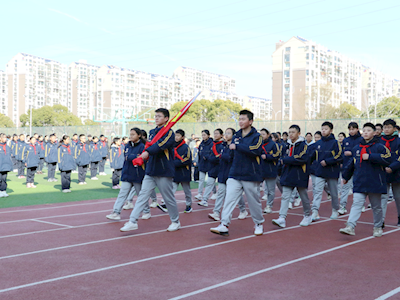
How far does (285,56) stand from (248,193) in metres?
102

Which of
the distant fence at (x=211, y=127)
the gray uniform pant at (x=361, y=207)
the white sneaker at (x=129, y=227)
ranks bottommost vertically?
the white sneaker at (x=129, y=227)

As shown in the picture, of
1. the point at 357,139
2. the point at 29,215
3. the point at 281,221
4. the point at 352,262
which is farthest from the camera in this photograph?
Answer: the point at 357,139

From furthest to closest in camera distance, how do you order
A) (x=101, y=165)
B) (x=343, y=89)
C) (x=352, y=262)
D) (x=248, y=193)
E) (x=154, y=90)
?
1. (x=154, y=90)
2. (x=343, y=89)
3. (x=101, y=165)
4. (x=248, y=193)
5. (x=352, y=262)

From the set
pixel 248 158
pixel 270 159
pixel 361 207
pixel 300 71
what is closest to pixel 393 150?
pixel 361 207

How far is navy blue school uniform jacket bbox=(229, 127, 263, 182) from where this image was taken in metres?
7.25

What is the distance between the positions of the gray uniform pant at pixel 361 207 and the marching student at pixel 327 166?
1.69 m

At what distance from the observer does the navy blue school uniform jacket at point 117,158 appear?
16609 millimetres

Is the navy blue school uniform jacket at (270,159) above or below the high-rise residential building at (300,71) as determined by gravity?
below

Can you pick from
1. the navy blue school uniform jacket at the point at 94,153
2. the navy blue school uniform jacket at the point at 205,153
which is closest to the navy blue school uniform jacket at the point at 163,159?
the navy blue school uniform jacket at the point at 205,153

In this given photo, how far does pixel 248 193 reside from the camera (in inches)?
292

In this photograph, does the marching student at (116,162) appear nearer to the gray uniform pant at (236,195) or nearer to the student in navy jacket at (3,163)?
the student in navy jacket at (3,163)

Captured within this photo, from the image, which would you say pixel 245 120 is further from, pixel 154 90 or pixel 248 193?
pixel 154 90

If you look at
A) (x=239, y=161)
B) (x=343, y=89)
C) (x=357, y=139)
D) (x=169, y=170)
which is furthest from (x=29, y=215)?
(x=343, y=89)

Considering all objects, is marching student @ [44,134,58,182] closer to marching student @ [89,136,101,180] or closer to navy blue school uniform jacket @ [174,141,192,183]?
marching student @ [89,136,101,180]
